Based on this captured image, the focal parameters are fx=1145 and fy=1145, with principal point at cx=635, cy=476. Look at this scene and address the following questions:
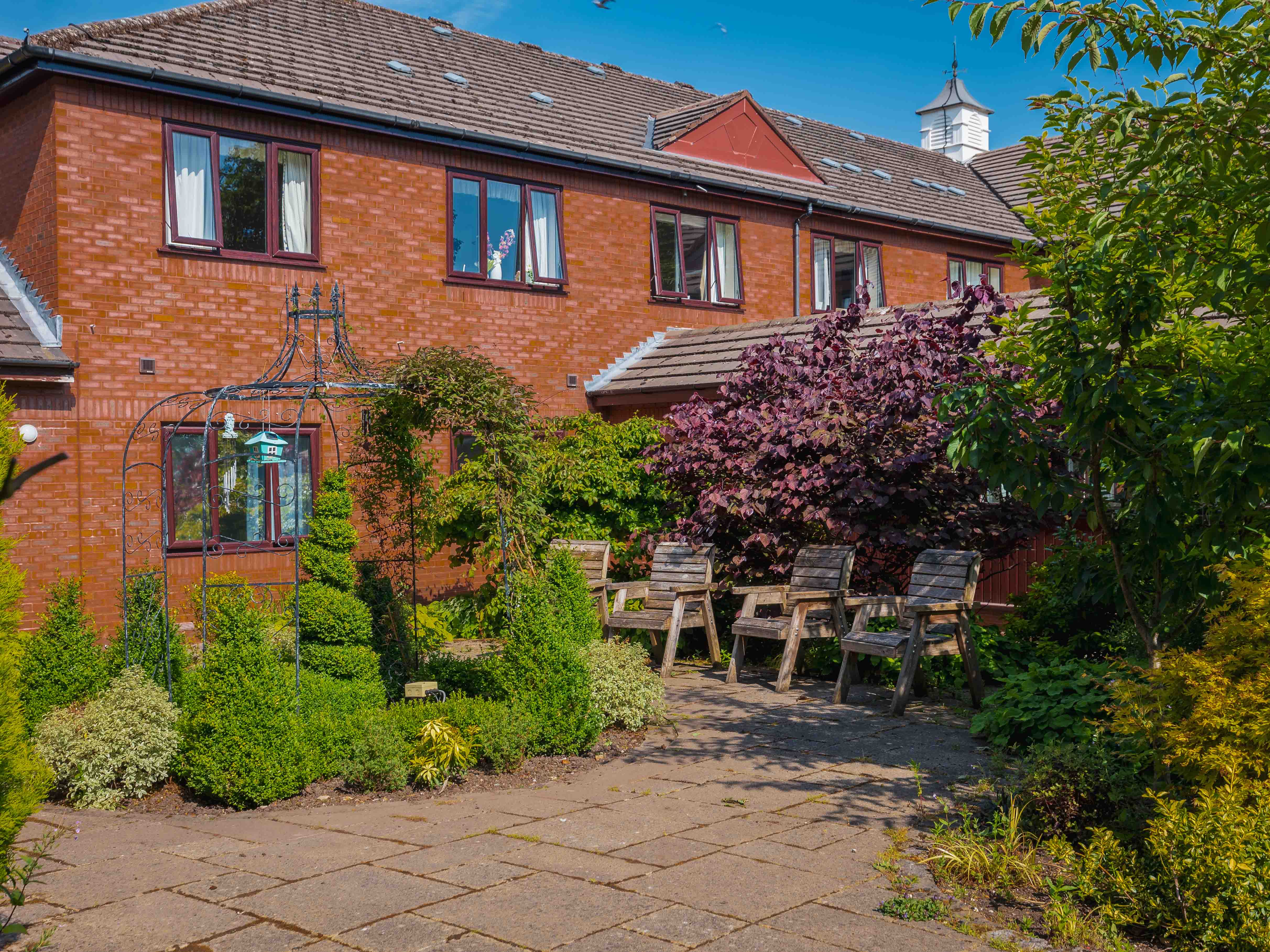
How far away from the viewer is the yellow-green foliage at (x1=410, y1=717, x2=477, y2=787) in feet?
22.5

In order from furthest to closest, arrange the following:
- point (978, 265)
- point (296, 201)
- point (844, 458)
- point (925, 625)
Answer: point (978, 265), point (296, 201), point (844, 458), point (925, 625)

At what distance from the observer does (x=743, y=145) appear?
1908 centimetres

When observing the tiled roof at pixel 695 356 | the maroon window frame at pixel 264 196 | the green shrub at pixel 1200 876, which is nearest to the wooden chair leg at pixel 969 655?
the green shrub at pixel 1200 876

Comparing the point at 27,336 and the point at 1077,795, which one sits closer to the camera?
the point at 1077,795

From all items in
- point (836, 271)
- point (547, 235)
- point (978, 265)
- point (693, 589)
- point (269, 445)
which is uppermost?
point (978, 265)

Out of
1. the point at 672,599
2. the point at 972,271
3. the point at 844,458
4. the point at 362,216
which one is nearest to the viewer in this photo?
the point at 844,458

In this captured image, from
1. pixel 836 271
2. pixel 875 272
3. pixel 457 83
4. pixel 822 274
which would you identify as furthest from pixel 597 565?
pixel 875 272

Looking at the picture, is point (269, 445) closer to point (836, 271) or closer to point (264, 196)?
point (264, 196)

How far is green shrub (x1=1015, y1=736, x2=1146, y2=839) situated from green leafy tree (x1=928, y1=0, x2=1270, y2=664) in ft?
2.57

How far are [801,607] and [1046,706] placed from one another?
3124 mm

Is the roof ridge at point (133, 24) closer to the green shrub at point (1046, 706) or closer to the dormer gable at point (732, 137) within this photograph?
the dormer gable at point (732, 137)

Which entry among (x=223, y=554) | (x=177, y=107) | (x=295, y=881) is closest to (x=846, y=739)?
(x=295, y=881)

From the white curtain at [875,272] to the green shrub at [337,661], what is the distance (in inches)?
548

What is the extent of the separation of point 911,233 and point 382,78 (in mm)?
10075
